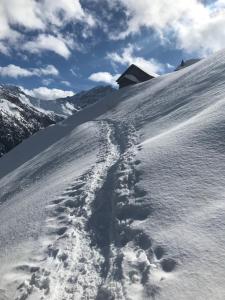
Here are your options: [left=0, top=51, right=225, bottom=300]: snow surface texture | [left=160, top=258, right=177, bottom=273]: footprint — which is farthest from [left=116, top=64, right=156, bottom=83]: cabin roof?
[left=160, top=258, right=177, bottom=273]: footprint

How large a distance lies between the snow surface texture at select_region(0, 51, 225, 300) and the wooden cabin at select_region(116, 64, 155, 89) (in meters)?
38.9

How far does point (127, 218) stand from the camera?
14570 millimetres

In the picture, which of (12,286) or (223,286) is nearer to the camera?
(223,286)

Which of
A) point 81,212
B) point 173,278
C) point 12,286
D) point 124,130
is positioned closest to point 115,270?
point 173,278

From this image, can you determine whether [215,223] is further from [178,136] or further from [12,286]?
[178,136]

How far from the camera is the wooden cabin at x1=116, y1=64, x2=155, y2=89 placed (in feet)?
217

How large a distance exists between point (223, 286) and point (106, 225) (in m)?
5.90

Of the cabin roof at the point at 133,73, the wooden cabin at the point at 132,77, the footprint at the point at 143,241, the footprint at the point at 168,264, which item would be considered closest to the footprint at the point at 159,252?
the footprint at the point at 168,264

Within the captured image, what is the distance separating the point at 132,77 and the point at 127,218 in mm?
53968

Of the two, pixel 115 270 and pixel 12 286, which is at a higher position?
pixel 12 286

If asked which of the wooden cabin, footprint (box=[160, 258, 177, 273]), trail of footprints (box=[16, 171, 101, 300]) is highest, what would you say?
the wooden cabin

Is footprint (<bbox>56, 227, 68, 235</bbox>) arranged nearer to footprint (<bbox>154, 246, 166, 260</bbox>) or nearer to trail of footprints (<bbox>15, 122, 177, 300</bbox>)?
trail of footprints (<bbox>15, 122, 177, 300</bbox>)

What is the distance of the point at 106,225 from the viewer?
14750 millimetres

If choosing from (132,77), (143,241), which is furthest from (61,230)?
(132,77)
